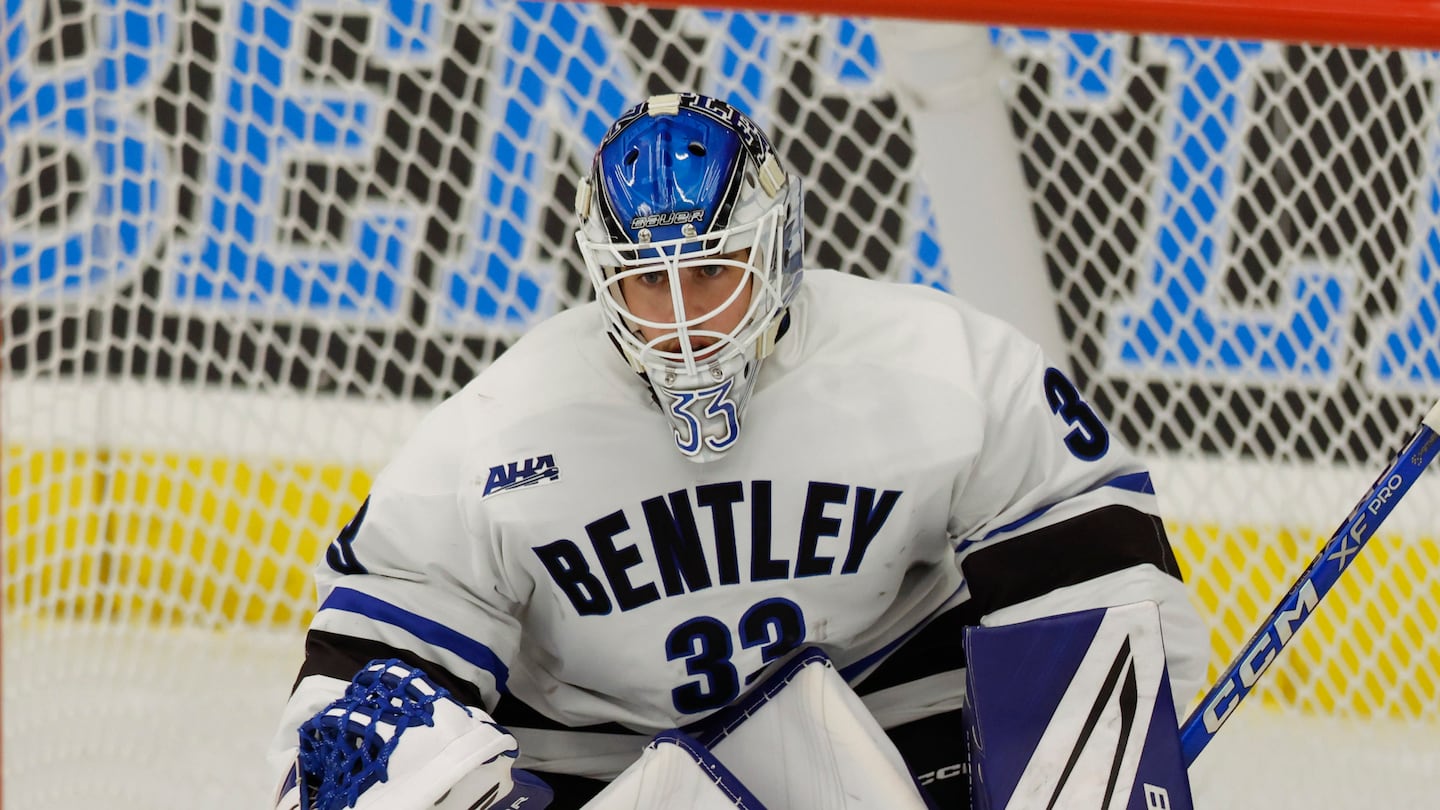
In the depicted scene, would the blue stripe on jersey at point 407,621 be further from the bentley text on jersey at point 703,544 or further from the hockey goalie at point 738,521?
the bentley text on jersey at point 703,544

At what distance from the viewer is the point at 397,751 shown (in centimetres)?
136

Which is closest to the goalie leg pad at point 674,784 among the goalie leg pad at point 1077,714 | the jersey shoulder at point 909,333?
the goalie leg pad at point 1077,714

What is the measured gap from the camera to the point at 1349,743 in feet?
8.82

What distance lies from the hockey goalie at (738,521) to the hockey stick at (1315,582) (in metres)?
0.08

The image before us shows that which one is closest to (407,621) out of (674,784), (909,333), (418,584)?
(418,584)

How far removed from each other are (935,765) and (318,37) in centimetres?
188

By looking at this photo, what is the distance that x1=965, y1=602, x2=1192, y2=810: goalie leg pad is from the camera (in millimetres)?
1441

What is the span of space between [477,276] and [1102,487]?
5.65 ft

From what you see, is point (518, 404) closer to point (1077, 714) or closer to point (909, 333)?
point (909, 333)

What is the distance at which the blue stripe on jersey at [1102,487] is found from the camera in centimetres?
157

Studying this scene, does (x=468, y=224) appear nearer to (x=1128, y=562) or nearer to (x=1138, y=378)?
(x=1138, y=378)

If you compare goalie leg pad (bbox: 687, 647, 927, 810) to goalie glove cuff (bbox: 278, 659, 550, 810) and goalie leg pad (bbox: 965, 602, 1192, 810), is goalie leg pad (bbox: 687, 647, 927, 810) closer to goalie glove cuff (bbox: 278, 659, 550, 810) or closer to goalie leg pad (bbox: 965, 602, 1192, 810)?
goalie leg pad (bbox: 965, 602, 1192, 810)

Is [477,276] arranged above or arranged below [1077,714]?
above

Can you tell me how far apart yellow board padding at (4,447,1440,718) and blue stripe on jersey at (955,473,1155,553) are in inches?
54.3
